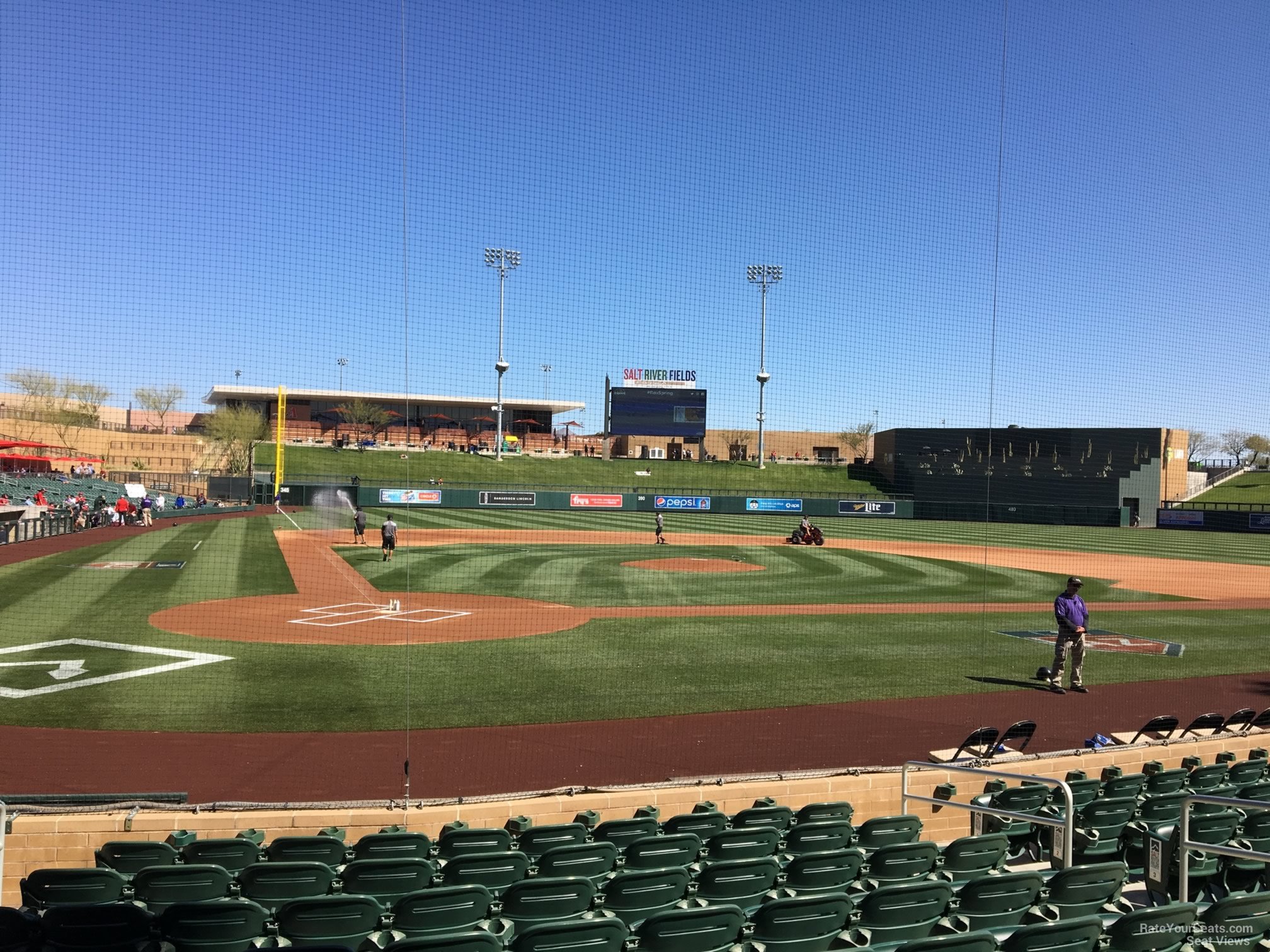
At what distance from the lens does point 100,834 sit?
5711 millimetres

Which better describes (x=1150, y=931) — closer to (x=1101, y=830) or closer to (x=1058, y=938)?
(x=1058, y=938)

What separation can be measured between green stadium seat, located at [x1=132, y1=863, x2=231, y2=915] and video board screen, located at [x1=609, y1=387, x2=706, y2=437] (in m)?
39.9

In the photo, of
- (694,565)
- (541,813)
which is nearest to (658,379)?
(694,565)

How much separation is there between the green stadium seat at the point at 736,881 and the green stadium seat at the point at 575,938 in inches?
48.2

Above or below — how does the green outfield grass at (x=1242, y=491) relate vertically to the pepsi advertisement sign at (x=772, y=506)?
above

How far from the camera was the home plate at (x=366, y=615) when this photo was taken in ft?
54.1

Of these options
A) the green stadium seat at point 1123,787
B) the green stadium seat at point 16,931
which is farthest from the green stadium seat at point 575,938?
the green stadium seat at point 1123,787

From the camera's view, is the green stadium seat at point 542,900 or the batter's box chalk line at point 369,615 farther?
the batter's box chalk line at point 369,615

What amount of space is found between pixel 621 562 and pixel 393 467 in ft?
68.8

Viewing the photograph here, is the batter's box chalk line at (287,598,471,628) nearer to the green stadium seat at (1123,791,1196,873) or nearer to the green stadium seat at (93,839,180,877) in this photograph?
the green stadium seat at (93,839,180,877)

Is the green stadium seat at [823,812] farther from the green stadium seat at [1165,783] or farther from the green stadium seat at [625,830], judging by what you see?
the green stadium seat at [1165,783]

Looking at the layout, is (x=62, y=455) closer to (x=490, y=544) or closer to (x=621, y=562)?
(x=490, y=544)

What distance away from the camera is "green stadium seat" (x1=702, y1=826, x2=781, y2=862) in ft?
16.9

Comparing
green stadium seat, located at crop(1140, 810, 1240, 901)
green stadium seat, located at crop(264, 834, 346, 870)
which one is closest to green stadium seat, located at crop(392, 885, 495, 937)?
green stadium seat, located at crop(264, 834, 346, 870)
